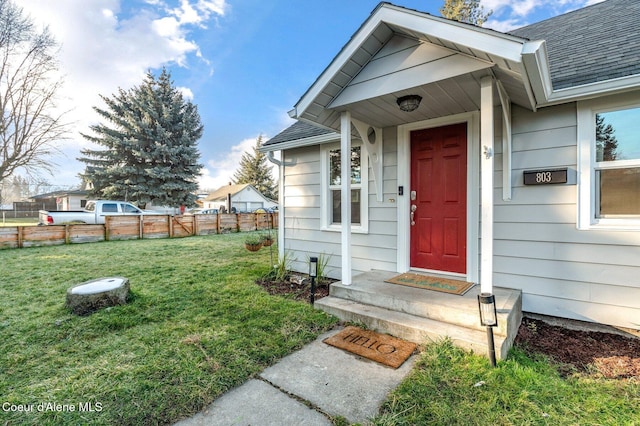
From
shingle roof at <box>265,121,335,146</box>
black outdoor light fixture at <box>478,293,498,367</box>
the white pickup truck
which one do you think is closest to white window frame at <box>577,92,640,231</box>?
black outdoor light fixture at <box>478,293,498,367</box>

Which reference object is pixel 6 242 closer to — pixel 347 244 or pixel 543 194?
pixel 347 244

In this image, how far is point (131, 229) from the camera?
10.8 m

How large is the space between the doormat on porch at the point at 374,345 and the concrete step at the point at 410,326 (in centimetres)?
8

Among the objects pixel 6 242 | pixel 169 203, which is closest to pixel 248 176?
pixel 169 203

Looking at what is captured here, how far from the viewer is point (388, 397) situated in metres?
1.89

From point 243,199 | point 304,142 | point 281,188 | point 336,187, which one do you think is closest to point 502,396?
point 336,187

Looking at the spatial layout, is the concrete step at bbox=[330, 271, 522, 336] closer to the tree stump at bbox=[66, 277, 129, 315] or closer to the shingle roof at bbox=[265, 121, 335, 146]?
the shingle roof at bbox=[265, 121, 335, 146]

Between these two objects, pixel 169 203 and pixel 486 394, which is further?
pixel 169 203

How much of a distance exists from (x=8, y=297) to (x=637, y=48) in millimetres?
7987

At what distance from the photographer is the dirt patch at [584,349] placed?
87.7 inches

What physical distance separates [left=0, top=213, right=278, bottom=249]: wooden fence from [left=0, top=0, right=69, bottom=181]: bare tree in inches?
348

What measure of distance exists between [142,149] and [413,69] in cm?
1848

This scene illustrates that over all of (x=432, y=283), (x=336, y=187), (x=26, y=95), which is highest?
(x=26, y=95)

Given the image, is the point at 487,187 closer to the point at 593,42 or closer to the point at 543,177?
the point at 543,177
